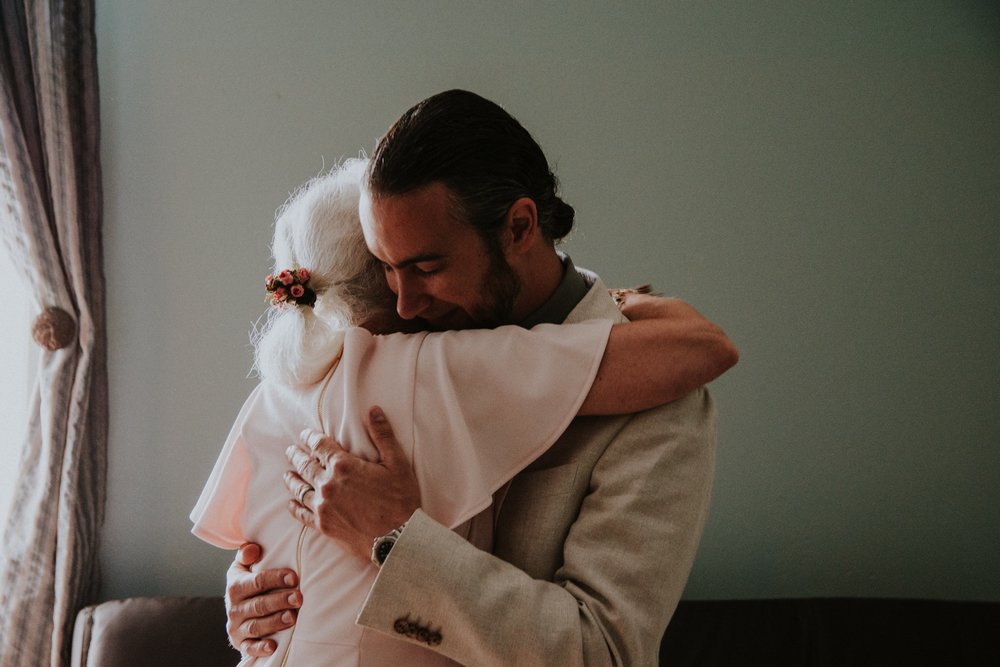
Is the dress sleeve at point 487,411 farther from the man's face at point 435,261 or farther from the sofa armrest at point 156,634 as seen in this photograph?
the sofa armrest at point 156,634

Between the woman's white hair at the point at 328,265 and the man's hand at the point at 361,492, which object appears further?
the woman's white hair at the point at 328,265

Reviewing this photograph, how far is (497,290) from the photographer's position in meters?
1.33

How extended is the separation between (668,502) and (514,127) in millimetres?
651

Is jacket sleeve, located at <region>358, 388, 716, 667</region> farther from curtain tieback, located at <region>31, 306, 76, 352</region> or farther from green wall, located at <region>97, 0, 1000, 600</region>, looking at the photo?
curtain tieback, located at <region>31, 306, 76, 352</region>

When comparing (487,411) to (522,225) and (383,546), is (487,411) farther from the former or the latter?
(522,225)

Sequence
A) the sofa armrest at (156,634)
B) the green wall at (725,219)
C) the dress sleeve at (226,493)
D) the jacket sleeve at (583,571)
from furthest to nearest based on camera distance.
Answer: the green wall at (725,219), the sofa armrest at (156,634), the dress sleeve at (226,493), the jacket sleeve at (583,571)

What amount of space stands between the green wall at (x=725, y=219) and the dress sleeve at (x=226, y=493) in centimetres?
100

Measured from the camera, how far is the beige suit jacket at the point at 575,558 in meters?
1.00

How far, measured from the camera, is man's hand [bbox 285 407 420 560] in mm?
1075

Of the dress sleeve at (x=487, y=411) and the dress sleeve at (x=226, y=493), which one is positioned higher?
the dress sleeve at (x=487, y=411)

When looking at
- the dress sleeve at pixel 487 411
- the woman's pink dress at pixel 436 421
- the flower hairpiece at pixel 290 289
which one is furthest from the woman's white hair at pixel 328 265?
the dress sleeve at pixel 487 411

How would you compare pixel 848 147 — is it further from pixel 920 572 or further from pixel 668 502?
pixel 668 502

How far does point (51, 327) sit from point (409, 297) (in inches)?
55.3

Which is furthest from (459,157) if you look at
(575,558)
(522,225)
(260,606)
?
(260,606)
